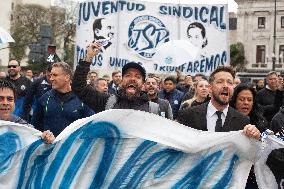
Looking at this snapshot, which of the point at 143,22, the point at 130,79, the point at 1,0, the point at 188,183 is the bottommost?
the point at 188,183

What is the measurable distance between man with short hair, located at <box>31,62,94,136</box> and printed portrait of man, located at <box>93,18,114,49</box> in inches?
231

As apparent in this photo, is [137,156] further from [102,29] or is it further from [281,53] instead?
[281,53]

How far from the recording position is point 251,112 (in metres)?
5.38

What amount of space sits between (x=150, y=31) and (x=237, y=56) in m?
61.3

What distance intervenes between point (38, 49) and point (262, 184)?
9446 mm

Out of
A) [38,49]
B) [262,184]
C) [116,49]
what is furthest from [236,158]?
[38,49]

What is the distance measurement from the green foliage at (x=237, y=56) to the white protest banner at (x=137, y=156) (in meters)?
67.5

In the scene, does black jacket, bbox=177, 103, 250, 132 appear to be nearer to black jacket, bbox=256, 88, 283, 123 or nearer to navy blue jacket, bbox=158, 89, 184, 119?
black jacket, bbox=256, 88, 283, 123

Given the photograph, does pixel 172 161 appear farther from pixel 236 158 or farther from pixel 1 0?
pixel 1 0

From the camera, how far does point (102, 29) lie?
38.5 ft

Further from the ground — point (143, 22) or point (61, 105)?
point (143, 22)

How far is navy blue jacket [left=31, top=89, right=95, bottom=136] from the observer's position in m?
5.70

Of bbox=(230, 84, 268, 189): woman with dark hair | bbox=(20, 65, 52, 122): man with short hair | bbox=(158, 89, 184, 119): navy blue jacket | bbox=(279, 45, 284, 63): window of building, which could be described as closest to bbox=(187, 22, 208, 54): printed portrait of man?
bbox=(158, 89, 184, 119): navy blue jacket

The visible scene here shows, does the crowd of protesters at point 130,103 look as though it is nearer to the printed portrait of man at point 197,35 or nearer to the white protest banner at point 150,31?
the white protest banner at point 150,31
